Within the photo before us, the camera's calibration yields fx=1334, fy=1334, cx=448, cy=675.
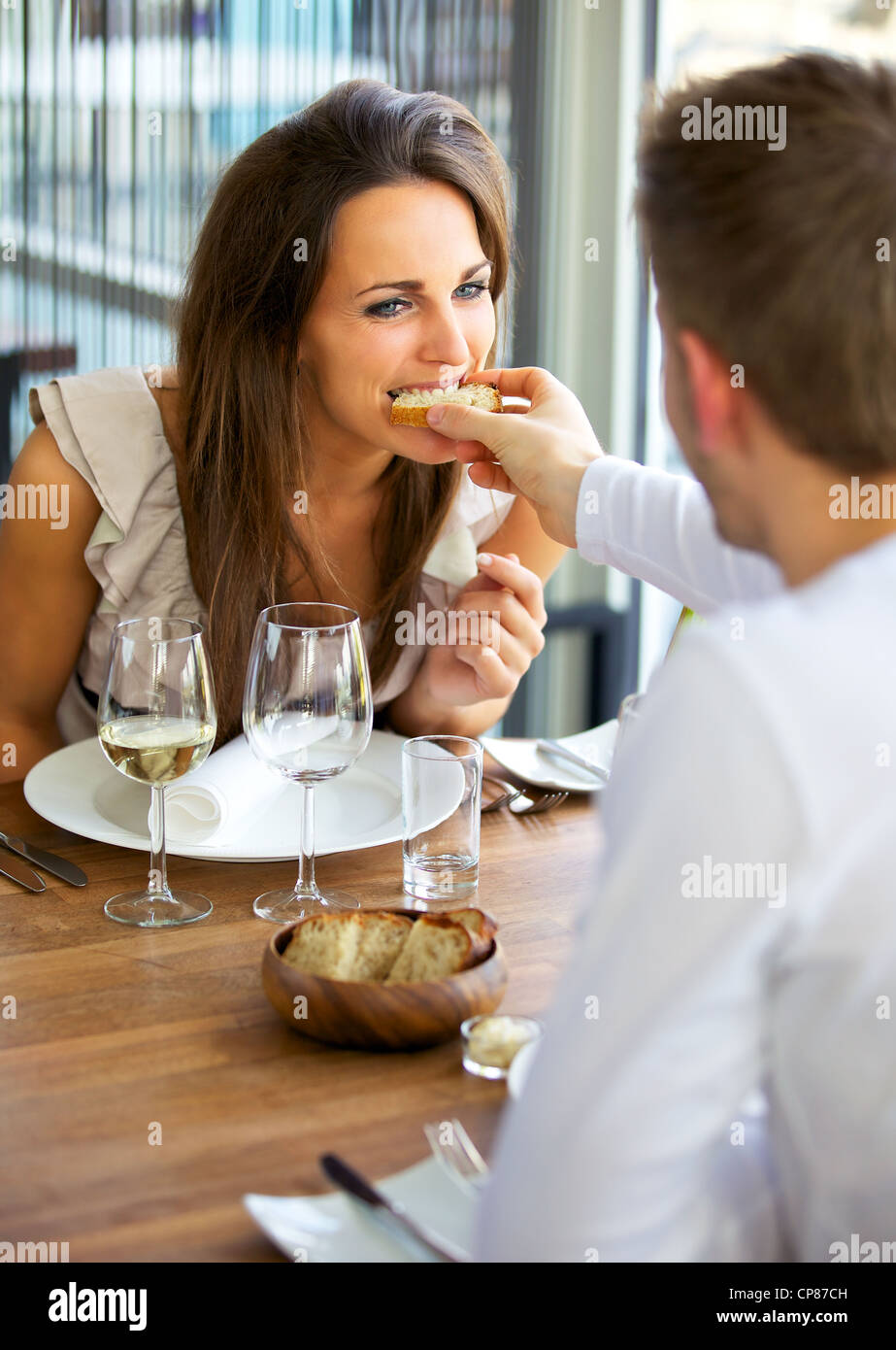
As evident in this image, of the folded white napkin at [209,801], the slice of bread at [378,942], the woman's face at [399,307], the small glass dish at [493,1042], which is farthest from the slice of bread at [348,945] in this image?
the woman's face at [399,307]

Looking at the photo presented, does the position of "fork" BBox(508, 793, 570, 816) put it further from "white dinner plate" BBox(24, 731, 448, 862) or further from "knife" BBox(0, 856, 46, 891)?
"knife" BBox(0, 856, 46, 891)

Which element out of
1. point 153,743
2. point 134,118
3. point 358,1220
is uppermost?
point 134,118

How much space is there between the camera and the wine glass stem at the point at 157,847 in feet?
4.51

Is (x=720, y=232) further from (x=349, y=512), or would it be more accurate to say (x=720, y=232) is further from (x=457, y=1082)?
Answer: (x=349, y=512)

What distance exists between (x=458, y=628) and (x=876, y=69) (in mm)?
1223

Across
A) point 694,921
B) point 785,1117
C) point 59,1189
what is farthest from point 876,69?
point 59,1189

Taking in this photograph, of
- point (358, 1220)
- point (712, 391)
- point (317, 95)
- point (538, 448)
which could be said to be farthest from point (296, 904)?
point (317, 95)

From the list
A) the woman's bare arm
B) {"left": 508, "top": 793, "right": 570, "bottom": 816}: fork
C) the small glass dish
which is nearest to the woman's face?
the woman's bare arm

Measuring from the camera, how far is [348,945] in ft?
3.72

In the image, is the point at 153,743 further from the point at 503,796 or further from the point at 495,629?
the point at 495,629

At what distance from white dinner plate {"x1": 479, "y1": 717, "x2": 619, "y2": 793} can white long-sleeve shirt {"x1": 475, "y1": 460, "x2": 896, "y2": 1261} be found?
37.9 inches

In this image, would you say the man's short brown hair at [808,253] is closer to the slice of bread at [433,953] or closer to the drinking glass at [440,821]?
the slice of bread at [433,953]

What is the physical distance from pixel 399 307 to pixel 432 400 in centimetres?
14

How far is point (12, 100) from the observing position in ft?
10.3
